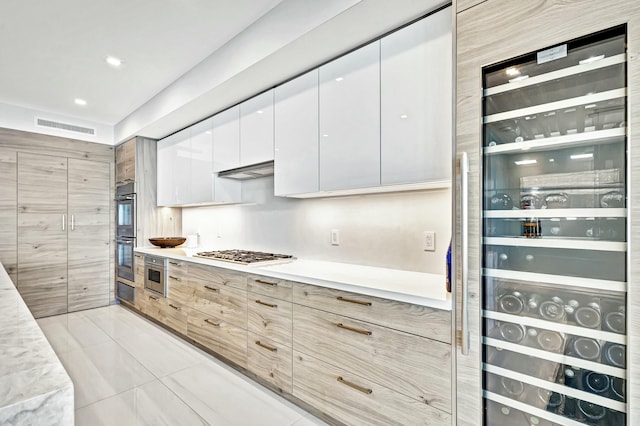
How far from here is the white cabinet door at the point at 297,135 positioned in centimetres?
226

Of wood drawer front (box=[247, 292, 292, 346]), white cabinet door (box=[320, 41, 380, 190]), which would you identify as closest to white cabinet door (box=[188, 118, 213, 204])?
wood drawer front (box=[247, 292, 292, 346])

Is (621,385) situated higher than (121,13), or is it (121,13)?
(121,13)

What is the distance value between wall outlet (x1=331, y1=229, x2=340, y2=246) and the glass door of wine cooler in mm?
1325

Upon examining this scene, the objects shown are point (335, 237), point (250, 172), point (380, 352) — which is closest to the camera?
point (380, 352)

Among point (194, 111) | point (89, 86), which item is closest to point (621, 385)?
point (194, 111)

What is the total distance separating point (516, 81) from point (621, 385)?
113cm

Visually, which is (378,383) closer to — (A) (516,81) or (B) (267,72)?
(A) (516,81)

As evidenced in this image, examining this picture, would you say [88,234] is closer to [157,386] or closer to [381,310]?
[157,386]

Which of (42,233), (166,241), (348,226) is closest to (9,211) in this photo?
(42,233)

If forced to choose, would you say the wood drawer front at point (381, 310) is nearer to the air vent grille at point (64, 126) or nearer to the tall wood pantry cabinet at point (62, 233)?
the tall wood pantry cabinet at point (62, 233)

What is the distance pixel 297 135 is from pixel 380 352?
1.56 m

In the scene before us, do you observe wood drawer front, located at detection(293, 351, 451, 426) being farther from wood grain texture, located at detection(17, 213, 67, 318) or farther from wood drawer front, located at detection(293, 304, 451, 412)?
wood grain texture, located at detection(17, 213, 67, 318)

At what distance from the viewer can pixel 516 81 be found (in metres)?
1.27

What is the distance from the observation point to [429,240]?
2033 mm
